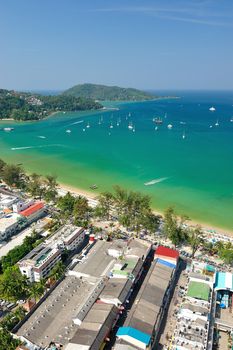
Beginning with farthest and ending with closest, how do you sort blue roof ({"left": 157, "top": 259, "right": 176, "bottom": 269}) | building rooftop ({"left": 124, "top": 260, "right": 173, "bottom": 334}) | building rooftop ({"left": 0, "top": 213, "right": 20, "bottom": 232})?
1. building rooftop ({"left": 0, "top": 213, "right": 20, "bottom": 232})
2. blue roof ({"left": 157, "top": 259, "right": 176, "bottom": 269})
3. building rooftop ({"left": 124, "top": 260, "right": 173, "bottom": 334})

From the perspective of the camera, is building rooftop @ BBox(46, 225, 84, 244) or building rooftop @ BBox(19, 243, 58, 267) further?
building rooftop @ BBox(46, 225, 84, 244)

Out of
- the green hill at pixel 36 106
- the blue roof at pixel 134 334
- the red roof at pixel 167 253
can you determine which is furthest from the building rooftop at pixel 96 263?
the green hill at pixel 36 106

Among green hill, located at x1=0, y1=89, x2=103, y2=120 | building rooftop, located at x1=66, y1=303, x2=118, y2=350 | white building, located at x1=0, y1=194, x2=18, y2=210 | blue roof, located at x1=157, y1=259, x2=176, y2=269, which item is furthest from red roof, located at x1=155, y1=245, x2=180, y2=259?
green hill, located at x1=0, y1=89, x2=103, y2=120

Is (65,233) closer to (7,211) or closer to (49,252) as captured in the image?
(49,252)

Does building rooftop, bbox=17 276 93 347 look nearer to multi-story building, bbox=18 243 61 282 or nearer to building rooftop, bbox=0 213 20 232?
multi-story building, bbox=18 243 61 282

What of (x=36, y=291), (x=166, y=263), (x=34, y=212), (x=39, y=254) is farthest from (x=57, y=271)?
(x=34, y=212)

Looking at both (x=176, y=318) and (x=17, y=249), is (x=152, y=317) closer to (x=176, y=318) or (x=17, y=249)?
(x=176, y=318)

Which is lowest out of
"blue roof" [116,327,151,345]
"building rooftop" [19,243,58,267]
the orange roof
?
"blue roof" [116,327,151,345]

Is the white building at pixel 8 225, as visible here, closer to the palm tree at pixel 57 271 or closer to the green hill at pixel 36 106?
the palm tree at pixel 57 271
